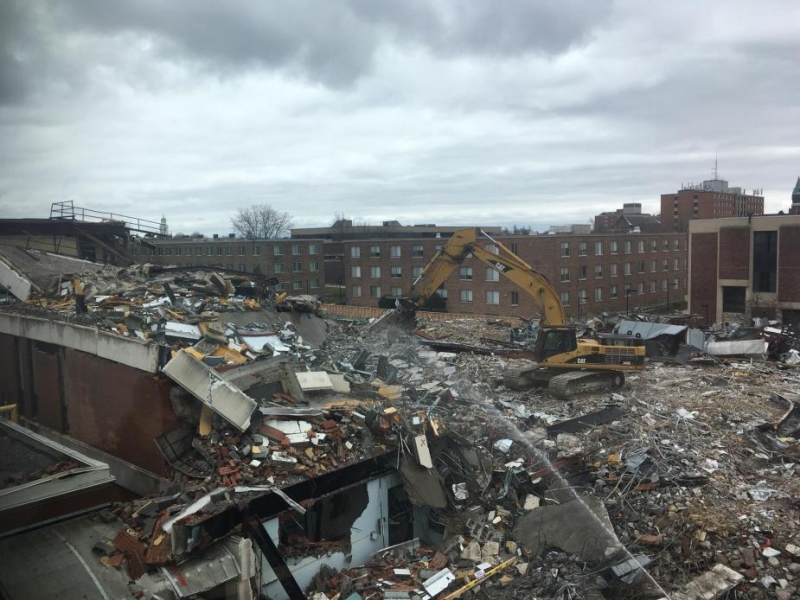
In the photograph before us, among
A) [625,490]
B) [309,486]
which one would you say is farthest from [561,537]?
[309,486]

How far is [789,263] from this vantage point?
33.4 metres

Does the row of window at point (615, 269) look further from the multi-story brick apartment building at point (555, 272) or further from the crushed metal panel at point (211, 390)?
the crushed metal panel at point (211, 390)

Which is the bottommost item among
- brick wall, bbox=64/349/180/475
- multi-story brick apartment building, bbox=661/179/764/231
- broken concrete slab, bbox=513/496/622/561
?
broken concrete slab, bbox=513/496/622/561

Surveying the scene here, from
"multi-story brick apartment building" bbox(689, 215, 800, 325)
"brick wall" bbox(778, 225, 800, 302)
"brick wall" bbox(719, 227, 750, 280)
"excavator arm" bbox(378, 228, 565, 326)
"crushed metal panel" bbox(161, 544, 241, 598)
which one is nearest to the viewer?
"crushed metal panel" bbox(161, 544, 241, 598)

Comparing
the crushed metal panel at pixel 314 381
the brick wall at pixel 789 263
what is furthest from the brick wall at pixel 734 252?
the crushed metal panel at pixel 314 381

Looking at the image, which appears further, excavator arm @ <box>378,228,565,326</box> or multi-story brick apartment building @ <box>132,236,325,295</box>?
multi-story brick apartment building @ <box>132,236,325,295</box>

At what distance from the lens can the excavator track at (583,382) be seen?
56.3 ft

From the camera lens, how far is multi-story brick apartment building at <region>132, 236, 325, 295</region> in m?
56.6

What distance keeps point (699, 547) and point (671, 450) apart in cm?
324

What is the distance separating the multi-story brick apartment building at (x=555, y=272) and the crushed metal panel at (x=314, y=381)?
99.1 feet

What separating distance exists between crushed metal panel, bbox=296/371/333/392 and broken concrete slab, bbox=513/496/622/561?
5.28 m

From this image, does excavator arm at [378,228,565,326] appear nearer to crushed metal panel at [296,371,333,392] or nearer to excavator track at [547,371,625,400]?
excavator track at [547,371,625,400]

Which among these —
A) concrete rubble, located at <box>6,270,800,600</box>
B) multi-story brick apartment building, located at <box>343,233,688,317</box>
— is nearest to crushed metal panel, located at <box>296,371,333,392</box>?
concrete rubble, located at <box>6,270,800,600</box>

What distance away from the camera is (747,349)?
22906 millimetres
